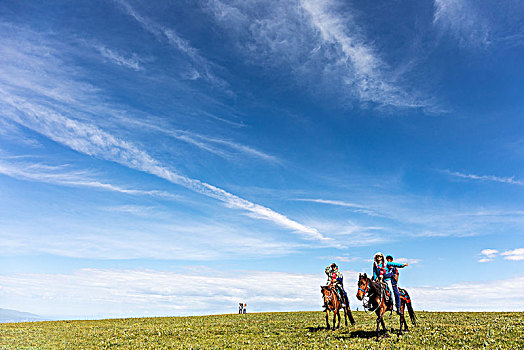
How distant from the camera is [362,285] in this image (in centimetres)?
2255

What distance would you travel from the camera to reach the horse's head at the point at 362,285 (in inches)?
Answer: 878

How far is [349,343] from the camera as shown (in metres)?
20.8

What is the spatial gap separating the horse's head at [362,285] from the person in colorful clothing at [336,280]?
4.00 meters

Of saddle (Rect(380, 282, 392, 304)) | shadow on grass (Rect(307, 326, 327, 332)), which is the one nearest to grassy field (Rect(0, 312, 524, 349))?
shadow on grass (Rect(307, 326, 327, 332))

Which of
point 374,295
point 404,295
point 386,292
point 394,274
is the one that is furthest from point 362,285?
point 404,295

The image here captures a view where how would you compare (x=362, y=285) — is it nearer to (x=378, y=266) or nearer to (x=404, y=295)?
(x=378, y=266)

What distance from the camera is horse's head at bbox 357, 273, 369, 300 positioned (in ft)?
73.2

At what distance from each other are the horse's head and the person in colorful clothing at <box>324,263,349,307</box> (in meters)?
4.00

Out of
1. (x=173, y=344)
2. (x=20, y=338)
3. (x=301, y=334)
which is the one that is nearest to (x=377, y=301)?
(x=301, y=334)

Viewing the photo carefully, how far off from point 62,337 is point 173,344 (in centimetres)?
1432

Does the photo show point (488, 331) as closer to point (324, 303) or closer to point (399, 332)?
point (399, 332)

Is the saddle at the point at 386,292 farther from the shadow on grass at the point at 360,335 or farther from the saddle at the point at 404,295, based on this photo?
the shadow on grass at the point at 360,335

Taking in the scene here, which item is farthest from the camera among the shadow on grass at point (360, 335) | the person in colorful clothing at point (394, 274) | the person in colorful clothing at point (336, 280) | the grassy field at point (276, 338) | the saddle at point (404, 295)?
the person in colorful clothing at point (336, 280)

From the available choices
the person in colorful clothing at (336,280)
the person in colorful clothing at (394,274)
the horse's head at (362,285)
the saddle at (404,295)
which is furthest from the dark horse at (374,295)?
the person in colorful clothing at (336,280)
